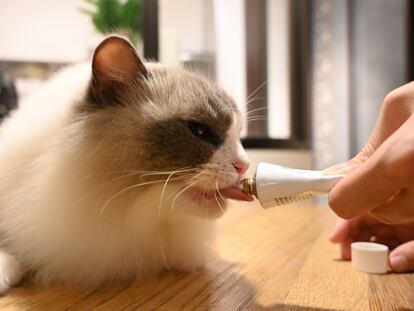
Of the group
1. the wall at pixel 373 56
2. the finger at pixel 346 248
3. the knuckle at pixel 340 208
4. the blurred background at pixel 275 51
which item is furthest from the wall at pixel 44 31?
the knuckle at pixel 340 208

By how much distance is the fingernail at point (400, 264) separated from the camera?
3.12ft

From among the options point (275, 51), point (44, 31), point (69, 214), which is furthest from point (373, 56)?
point (69, 214)

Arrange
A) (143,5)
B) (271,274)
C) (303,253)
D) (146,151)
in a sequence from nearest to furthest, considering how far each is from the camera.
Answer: (146,151) → (271,274) → (303,253) → (143,5)

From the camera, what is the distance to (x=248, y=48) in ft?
10.4

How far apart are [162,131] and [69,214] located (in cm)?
26

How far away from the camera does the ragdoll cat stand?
86cm

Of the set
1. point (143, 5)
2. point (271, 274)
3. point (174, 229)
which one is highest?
point (143, 5)

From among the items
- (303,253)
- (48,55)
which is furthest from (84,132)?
(48,55)

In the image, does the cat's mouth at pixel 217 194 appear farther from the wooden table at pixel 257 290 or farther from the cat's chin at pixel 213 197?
the wooden table at pixel 257 290

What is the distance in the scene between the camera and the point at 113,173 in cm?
86

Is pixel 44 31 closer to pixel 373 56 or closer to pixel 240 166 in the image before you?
pixel 373 56

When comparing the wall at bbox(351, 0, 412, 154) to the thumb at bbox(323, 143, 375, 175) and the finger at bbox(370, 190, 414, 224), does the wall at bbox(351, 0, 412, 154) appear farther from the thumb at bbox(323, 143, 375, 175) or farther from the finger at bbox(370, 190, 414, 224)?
the finger at bbox(370, 190, 414, 224)

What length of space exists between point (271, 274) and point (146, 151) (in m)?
0.42

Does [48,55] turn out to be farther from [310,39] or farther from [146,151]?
[146,151]
